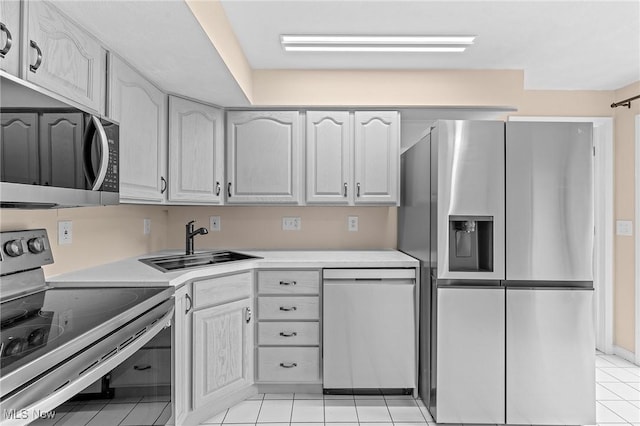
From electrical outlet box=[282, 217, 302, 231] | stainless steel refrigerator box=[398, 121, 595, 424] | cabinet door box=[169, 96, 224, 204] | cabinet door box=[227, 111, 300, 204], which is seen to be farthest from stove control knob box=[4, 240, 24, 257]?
stainless steel refrigerator box=[398, 121, 595, 424]

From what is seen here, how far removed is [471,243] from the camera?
2.20 metres

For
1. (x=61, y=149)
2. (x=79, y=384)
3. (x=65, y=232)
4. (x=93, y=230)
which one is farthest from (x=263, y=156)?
(x=79, y=384)

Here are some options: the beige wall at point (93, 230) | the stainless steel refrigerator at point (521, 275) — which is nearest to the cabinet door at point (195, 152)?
the beige wall at point (93, 230)

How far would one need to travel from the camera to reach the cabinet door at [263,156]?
285 centimetres

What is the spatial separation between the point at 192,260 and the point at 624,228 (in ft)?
12.0

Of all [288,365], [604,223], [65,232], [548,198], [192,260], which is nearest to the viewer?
[65,232]

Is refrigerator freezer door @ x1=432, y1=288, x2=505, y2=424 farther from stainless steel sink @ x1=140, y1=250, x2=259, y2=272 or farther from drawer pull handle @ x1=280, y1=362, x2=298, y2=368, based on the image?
stainless steel sink @ x1=140, y1=250, x2=259, y2=272

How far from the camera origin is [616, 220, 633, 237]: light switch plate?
3.20 metres

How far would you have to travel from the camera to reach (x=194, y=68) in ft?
6.80

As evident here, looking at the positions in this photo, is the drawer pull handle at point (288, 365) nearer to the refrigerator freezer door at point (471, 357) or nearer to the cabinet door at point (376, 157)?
the refrigerator freezer door at point (471, 357)

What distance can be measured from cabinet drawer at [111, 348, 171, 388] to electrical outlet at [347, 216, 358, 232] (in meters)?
1.81

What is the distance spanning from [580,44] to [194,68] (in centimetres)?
254

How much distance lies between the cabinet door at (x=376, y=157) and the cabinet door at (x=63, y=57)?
68.6 inches

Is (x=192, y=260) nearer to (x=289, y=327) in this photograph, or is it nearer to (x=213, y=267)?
(x=213, y=267)
